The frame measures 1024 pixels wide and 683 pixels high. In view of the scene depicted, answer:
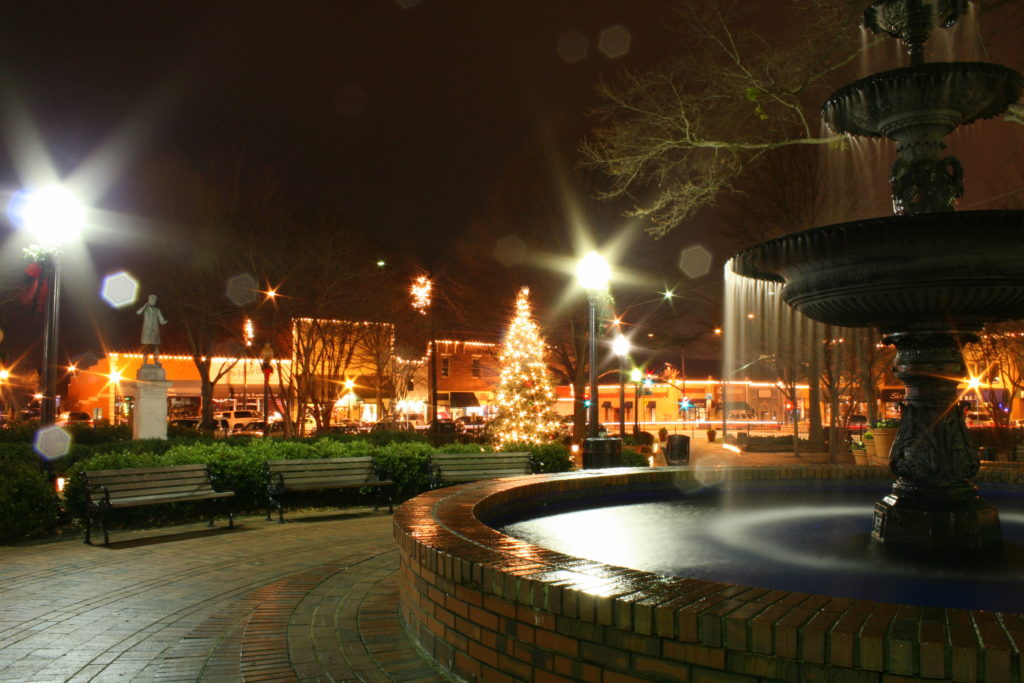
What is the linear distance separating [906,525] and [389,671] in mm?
3995

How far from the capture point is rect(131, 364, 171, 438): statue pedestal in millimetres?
20844

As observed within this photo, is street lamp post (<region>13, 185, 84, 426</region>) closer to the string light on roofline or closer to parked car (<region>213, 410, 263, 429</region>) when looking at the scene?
the string light on roofline

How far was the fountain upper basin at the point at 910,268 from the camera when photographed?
16.8 feet

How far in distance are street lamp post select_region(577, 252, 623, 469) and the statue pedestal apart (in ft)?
39.3

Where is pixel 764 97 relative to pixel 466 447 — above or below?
above

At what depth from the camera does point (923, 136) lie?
615 cm

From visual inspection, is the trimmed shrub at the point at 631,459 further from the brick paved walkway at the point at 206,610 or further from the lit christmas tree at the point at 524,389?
the brick paved walkway at the point at 206,610

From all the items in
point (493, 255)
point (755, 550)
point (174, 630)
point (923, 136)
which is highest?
point (493, 255)

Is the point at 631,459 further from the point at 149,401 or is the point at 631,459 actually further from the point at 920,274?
the point at 920,274

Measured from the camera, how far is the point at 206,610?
20.8ft

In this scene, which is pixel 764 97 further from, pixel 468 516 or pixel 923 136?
pixel 468 516

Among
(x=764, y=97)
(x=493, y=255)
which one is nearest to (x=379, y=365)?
(x=493, y=255)

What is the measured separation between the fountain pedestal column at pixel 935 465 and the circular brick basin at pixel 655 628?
3026mm

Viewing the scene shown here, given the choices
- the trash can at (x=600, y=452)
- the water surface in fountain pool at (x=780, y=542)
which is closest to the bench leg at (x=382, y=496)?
the trash can at (x=600, y=452)
